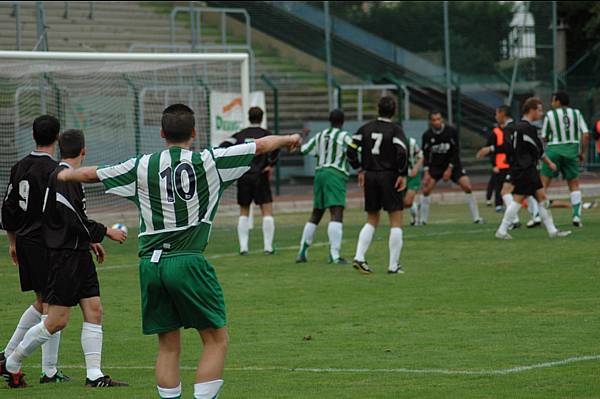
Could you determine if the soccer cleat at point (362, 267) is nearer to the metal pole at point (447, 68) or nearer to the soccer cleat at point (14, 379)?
the soccer cleat at point (14, 379)

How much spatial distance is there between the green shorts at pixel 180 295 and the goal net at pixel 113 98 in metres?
14.3

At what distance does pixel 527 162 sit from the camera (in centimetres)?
1930

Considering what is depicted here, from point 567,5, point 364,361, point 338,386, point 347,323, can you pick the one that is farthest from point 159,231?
point 567,5

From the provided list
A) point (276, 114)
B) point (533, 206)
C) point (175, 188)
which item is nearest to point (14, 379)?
point (175, 188)

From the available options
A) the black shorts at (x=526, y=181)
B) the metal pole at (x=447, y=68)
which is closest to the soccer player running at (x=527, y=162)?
the black shorts at (x=526, y=181)

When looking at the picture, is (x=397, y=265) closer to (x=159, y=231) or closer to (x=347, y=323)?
(x=347, y=323)

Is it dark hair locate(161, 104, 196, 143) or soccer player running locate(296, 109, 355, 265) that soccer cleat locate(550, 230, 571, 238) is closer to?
soccer player running locate(296, 109, 355, 265)

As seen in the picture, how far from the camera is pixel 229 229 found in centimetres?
2420

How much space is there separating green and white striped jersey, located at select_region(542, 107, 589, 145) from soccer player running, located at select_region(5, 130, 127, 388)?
1388cm

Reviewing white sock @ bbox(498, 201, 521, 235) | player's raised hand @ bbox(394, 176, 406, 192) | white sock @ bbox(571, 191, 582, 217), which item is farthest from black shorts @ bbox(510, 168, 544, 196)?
player's raised hand @ bbox(394, 176, 406, 192)

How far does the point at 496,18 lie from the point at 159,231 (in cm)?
2951

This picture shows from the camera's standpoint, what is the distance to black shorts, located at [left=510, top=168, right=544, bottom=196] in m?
19.2

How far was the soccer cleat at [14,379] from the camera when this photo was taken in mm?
9031

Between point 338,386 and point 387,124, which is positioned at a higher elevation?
point 387,124
